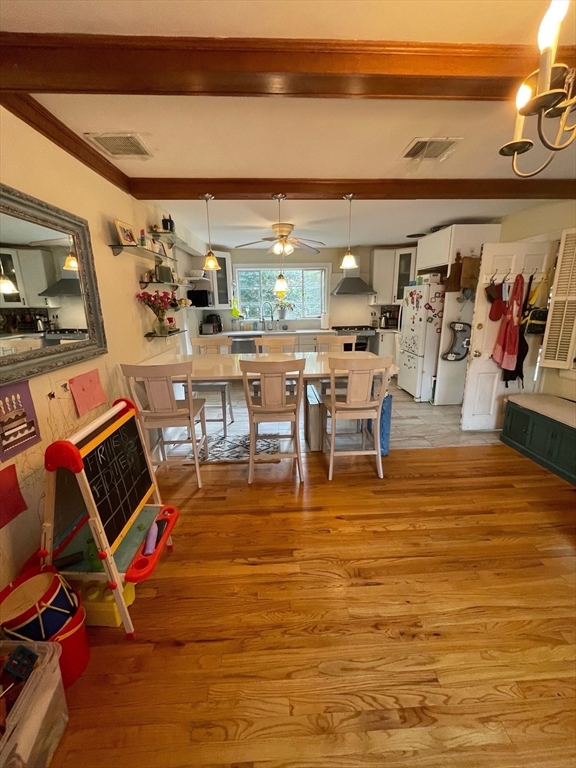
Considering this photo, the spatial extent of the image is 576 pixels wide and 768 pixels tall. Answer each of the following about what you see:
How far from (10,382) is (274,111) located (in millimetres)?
1894

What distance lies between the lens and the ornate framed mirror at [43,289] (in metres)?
1.39

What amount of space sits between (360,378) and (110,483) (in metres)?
1.77

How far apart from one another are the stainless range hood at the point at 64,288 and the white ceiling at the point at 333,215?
1663mm

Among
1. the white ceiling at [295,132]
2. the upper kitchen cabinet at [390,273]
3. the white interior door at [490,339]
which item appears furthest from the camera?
the upper kitchen cabinet at [390,273]

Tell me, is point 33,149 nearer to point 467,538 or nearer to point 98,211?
point 98,211

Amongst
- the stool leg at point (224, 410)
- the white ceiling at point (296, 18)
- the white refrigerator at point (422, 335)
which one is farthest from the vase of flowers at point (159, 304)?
the white refrigerator at point (422, 335)

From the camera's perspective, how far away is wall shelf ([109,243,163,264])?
2357 millimetres

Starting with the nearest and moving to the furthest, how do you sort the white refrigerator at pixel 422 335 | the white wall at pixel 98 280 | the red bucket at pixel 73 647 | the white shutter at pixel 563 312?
the red bucket at pixel 73 647
the white wall at pixel 98 280
the white shutter at pixel 563 312
the white refrigerator at pixel 422 335

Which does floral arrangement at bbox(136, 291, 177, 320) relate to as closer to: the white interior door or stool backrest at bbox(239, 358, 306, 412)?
stool backrest at bbox(239, 358, 306, 412)

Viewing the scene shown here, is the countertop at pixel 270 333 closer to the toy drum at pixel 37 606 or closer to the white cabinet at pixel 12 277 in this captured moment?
the white cabinet at pixel 12 277

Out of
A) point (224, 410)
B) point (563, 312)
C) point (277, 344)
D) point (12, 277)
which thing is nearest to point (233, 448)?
point (224, 410)

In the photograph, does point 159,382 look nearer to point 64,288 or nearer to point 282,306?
point 64,288

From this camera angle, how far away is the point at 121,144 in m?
2.00

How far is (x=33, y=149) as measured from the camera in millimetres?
1587
